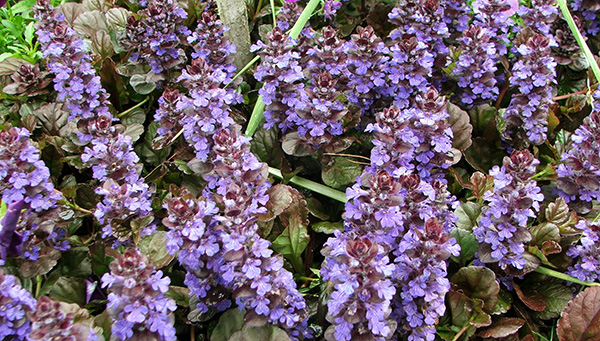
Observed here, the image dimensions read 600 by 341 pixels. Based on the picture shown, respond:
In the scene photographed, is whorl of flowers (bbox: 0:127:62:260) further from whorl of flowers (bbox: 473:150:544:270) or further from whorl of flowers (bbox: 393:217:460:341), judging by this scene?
whorl of flowers (bbox: 473:150:544:270)

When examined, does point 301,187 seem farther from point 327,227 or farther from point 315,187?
point 327,227

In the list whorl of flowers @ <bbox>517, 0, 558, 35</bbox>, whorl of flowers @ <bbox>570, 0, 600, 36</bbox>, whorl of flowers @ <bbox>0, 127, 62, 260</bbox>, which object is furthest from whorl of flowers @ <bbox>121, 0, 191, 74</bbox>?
whorl of flowers @ <bbox>570, 0, 600, 36</bbox>

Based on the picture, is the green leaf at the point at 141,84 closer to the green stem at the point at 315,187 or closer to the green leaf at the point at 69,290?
the green stem at the point at 315,187

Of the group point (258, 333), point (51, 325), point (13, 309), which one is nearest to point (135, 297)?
point (51, 325)

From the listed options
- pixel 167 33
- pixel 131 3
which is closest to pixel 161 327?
pixel 167 33

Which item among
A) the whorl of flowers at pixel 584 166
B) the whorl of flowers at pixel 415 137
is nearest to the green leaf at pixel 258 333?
the whorl of flowers at pixel 415 137

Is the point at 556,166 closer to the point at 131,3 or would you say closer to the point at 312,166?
the point at 312,166
